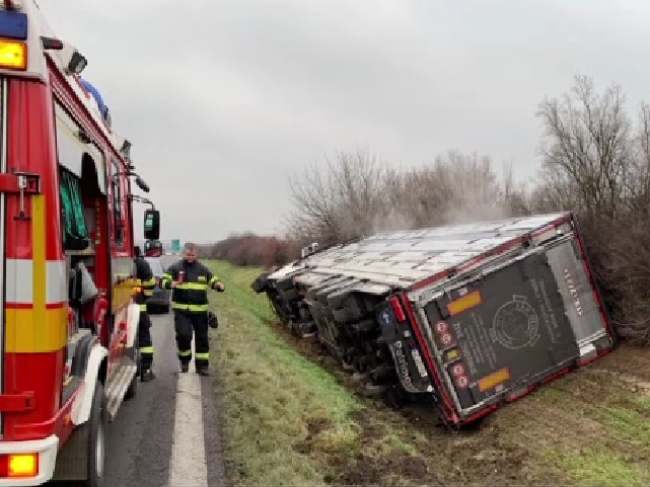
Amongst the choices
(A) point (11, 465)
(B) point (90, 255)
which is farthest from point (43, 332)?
(B) point (90, 255)

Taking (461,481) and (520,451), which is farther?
(520,451)

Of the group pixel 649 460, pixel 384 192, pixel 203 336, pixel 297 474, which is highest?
pixel 384 192

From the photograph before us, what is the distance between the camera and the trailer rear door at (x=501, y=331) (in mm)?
6484

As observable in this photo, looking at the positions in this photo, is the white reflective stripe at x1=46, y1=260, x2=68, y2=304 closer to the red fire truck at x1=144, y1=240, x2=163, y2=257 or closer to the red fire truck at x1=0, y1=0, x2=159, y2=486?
the red fire truck at x1=0, y1=0, x2=159, y2=486

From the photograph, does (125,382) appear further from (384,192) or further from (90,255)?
(384,192)

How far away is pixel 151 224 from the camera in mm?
7789

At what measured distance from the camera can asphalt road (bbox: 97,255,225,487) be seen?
172 inches

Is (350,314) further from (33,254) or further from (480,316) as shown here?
(33,254)

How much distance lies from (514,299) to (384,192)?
1996 cm

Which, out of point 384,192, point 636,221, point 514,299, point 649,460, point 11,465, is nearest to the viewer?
point 11,465

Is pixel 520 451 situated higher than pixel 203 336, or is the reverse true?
pixel 203 336

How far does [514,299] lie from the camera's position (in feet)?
22.2

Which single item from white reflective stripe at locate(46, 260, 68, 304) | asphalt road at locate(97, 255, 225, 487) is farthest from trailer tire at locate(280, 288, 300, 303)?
white reflective stripe at locate(46, 260, 68, 304)

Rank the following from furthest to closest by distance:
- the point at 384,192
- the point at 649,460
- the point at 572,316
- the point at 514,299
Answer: the point at 384,192
the point at 572,316
the point at 514,299
the point at 649,460
